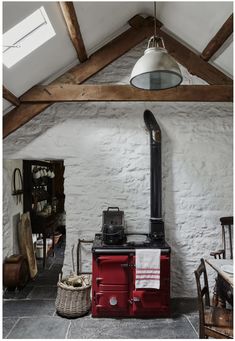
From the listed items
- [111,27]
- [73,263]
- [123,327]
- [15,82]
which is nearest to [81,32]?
[111,27]

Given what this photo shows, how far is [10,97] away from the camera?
12.2ft

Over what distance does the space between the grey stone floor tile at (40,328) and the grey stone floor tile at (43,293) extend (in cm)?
62

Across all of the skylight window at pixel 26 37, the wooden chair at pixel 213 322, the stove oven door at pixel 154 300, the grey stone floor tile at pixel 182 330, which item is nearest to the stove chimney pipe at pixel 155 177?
the stove oven door at pixel 154 300

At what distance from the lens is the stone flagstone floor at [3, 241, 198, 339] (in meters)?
3.16

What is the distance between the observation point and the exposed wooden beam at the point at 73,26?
289cm

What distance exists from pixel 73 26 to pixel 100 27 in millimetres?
662

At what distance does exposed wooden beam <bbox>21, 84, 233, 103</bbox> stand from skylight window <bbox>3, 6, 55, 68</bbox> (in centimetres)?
84

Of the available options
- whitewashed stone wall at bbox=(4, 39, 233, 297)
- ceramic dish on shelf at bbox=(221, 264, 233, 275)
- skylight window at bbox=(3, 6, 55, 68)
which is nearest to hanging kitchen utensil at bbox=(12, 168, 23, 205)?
whitewashed stone wall at bbox=(4, 39, 233, 297)

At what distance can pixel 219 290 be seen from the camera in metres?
3.05

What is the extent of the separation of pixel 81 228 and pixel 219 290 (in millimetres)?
1977

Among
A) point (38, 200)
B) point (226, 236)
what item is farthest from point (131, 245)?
point (38, 200)

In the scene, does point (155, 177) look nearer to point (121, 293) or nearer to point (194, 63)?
point (121, 293)

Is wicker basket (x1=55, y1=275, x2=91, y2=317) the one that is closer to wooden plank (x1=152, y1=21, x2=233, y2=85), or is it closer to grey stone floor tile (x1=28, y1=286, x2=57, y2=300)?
grey stone floor tile (x1=28, y1=286, x2=57, y2=300)

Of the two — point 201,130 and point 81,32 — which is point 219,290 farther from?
point 81,32
